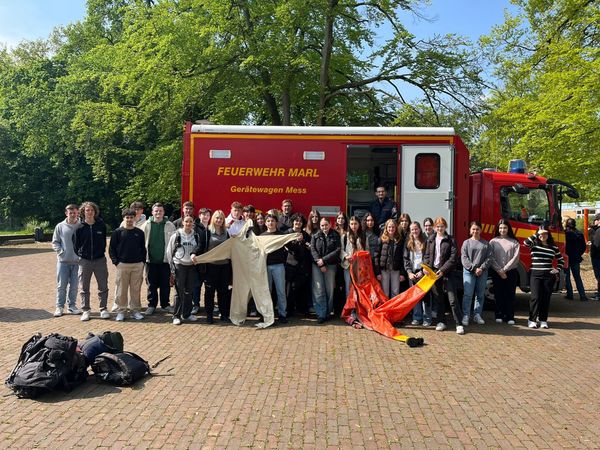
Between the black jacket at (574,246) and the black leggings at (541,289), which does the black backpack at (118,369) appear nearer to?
the black leggings at (541,289)

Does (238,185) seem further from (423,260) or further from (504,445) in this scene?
(504,445)

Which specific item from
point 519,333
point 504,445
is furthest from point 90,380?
point 519,333

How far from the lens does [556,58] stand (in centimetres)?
1541

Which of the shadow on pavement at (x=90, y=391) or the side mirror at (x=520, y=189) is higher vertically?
the side mirror at (x=520, y=189)

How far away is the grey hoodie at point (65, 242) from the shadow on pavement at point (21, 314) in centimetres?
102

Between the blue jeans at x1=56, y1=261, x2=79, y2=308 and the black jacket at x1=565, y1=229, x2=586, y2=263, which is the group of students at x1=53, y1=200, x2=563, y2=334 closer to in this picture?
the blue jeans at x1=56, y1=261, x2=79, y2=308

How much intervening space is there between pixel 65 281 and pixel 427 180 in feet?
21.0

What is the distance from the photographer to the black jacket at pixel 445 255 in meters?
7.97

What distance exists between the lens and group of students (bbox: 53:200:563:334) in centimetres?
821

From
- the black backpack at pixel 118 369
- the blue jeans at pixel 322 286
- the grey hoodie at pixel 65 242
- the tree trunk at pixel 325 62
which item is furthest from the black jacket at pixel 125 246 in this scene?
the tree trunk at pixel 325 62

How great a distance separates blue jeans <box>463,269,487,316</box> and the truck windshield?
6.23 feet

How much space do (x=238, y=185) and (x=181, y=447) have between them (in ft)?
18.2

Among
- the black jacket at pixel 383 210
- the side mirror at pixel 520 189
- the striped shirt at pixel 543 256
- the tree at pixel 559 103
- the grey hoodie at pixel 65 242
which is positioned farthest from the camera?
the tree at pixel 559 103

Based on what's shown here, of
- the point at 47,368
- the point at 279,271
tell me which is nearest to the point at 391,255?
the point at 279,271
